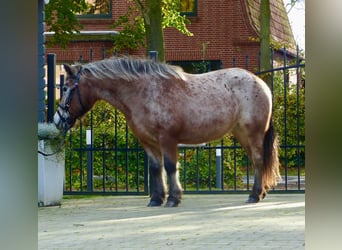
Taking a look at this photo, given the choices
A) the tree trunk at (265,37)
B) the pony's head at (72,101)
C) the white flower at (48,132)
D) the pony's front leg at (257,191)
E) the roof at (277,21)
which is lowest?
the pony's front leg at (257,191)

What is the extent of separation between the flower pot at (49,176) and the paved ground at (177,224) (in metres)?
0.18

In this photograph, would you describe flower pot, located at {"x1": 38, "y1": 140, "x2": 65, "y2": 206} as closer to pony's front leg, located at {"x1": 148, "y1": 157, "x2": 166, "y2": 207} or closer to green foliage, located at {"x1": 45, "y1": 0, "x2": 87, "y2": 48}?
pony's front leg, located at {"x1": 148, "y1": 157, "x2": 166, "y2": 207}

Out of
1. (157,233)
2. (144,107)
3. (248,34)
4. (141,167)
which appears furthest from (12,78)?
(248,34)

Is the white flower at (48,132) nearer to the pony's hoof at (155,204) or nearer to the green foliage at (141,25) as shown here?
the pony's hoof at (155,204)

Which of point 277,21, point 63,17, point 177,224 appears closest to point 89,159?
point 177,224

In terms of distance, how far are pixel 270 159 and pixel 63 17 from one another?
24.5 feet

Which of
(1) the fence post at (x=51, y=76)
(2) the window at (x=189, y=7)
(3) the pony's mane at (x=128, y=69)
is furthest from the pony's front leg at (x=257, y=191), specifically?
(2) the window at (x=189, y=7)

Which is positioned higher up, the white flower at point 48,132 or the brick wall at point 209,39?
the brick wall at point 209,39

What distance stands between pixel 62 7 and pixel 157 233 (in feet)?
34.9

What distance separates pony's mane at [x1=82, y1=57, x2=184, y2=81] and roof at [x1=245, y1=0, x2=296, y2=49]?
16.7m

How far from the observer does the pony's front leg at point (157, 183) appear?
Answer: 10391mm

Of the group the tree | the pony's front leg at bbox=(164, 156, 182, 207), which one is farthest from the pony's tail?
the tree

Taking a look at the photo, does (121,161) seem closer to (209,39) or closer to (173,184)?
(173,184)

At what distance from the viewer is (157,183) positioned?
10.6 meters
